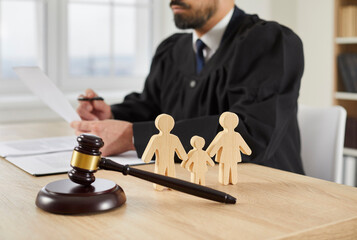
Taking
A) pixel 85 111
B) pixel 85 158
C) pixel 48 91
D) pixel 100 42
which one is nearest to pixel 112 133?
pixel 48 91

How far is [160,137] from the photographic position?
926mm

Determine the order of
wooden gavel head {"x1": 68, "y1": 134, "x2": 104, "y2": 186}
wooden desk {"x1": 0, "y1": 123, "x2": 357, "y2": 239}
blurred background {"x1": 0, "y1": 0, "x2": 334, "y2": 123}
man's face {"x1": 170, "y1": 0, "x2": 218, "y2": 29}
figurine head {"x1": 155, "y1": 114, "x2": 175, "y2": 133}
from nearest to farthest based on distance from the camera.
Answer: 1. wooden desk {"x1": 0, "y1": 123, "x2": 357, "y2": 239}
2. wooden gavel head {"x1": 68, "y1": 134, "x2": 104, "y2": 186}
3. figurine head {"x1": 155, "y1": 114, "x2": 175, "y2": 133}
4. man's face {"x1": 170, "y1": 0, "x2": 218, "y2": 29}
5. blurred background {"x1": 0, "y1": 0, "x2": 334, "y2": 123}

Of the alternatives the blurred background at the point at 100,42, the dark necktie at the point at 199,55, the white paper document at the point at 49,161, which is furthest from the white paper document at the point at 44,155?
the blurred background at the point at 100,42

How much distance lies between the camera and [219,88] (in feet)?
5.35

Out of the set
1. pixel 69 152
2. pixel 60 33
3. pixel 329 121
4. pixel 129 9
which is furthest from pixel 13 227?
pixel 129 9

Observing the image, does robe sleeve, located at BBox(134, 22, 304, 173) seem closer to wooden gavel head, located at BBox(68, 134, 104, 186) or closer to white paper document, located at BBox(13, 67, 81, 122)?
white paper document, located at BBox(13, 67, 81, 122)

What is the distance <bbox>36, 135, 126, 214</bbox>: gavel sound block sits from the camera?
0.78m

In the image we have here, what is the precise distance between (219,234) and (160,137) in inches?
10.8

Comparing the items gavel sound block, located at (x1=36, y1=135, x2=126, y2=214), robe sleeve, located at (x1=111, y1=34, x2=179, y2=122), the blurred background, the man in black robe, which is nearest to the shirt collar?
the man in black robe

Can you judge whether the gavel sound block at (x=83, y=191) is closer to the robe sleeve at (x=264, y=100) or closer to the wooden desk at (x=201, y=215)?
the wooden desk at (x=201, y=215)

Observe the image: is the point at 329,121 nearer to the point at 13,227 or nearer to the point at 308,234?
the point at 308,234

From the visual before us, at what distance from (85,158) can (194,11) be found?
108 cm

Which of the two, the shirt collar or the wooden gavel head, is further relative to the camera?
the shirt collar

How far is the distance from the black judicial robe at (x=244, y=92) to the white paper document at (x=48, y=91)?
0.22 m
